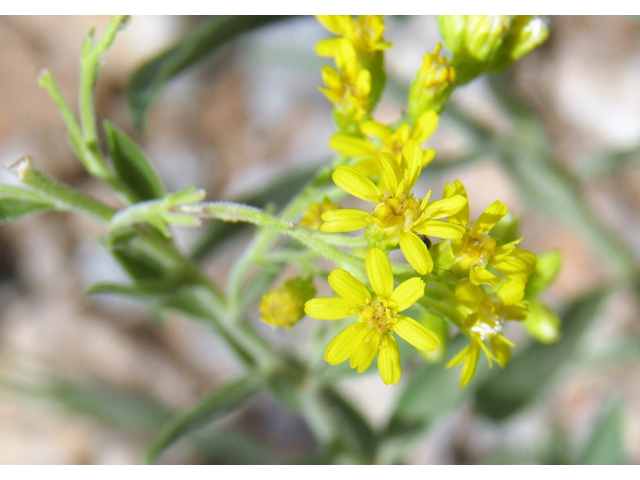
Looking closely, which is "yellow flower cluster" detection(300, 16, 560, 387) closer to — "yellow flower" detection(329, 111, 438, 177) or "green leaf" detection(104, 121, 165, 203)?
"yellow flower" detection(329, 111, 438, 177)

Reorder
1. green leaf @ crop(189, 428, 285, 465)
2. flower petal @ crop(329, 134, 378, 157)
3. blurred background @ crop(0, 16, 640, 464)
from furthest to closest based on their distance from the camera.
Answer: blurred background @ crop(0, 16, 640, 464) < green leaf @ crop(189, 428, 285, 465) < flower petal @ crop(329, 134, 378, 157)

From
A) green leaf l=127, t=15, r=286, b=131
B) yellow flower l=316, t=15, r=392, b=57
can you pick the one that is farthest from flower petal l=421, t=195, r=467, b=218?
green leaf l=127, t=15, r=286, b=131

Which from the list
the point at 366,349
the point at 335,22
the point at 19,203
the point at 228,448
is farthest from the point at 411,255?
the point at 228,448

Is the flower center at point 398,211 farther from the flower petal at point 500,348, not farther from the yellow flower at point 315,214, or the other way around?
the flower petal at point 500,348

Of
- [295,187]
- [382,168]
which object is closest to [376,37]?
[382,168]

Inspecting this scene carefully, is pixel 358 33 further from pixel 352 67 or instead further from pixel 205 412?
pixel 205 412

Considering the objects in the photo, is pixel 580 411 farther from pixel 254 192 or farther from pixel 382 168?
pixel 382 168
